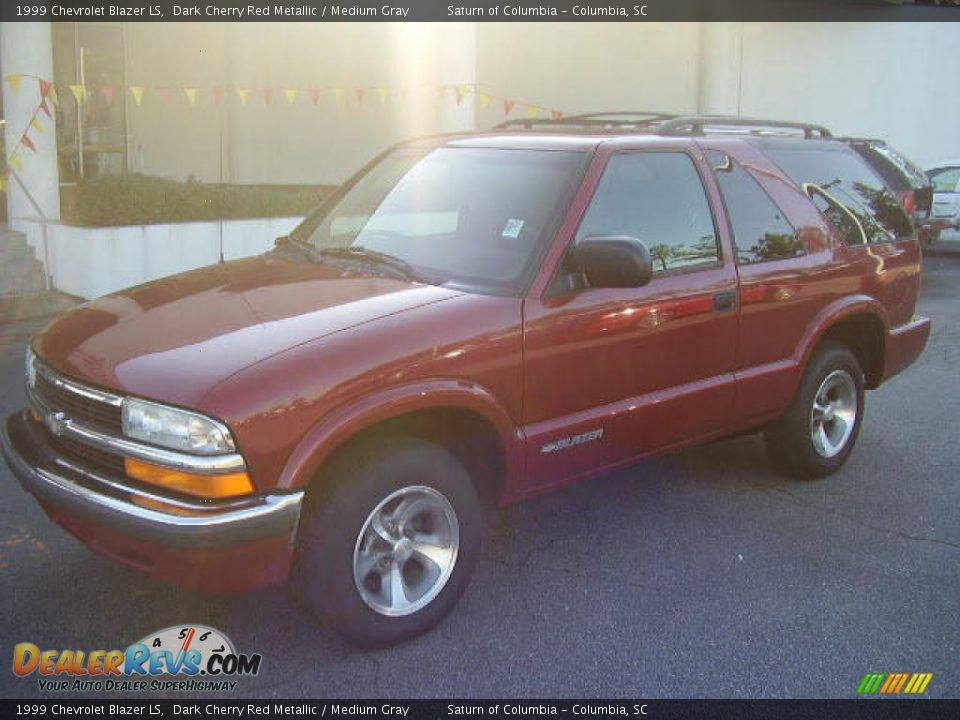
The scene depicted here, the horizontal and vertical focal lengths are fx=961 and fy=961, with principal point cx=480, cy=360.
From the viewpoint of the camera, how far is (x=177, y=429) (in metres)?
2.93

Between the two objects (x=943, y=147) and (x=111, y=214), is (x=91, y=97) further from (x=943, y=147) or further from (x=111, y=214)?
(x=943, y=147)

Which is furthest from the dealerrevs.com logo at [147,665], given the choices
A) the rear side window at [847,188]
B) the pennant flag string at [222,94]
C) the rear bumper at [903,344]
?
the pennant flag string at [222,94]

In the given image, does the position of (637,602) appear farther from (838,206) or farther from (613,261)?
(838,206)

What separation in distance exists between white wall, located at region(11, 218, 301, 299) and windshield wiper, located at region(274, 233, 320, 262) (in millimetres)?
5288

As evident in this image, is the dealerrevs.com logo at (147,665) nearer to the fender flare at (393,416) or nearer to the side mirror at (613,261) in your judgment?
the fender flare at (393,416)

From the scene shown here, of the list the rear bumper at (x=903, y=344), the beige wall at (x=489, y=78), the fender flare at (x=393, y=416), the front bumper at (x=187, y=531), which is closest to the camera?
the front bumper at (x=187, y=531)

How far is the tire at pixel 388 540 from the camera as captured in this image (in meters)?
3.14

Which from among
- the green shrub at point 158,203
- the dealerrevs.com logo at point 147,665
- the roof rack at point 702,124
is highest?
the roof rack at point 702,124

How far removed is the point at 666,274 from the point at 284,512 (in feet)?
6.67

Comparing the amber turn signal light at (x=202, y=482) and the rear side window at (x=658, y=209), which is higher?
the rear side window at (x=658, y=209)

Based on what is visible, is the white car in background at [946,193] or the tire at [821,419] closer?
the tire at [821,419]

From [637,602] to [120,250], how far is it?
7238 millimetres

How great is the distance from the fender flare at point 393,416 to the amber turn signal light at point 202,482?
118 millimetres

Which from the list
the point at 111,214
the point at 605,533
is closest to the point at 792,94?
the point at 111,214
